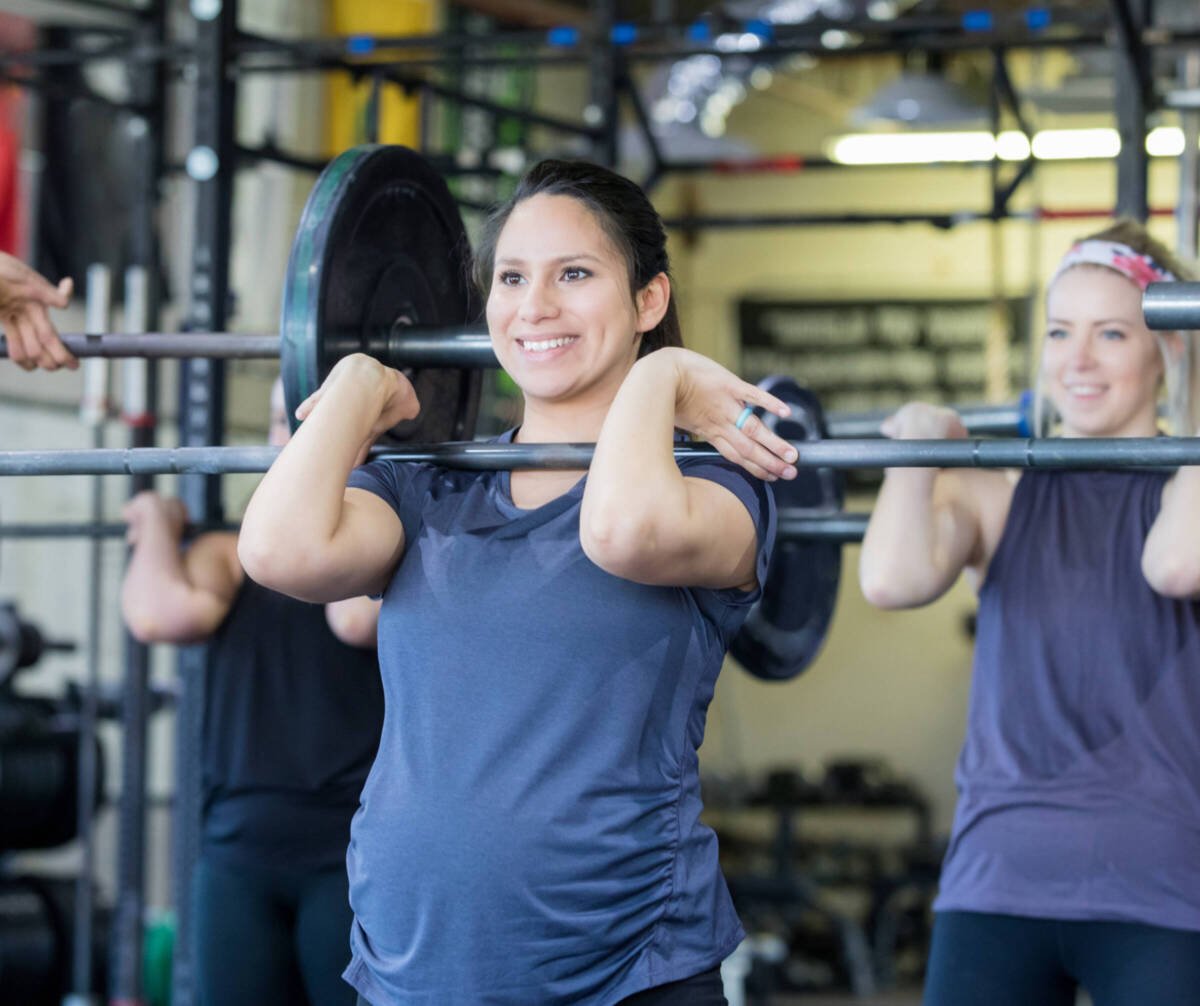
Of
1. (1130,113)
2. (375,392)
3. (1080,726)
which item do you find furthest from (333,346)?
(1130,113)

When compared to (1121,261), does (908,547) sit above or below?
below

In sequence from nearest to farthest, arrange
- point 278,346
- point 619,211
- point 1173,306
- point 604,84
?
point 1173,306 → point 619,211 → point 278,346 → point 604,84

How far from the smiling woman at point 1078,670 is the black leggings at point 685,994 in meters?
0.50

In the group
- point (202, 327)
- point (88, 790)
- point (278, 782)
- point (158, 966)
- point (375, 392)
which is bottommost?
point (158, 966)

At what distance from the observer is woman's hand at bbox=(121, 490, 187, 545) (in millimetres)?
2725

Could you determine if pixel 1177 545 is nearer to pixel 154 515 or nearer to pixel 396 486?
pixel 396 486

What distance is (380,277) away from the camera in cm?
202

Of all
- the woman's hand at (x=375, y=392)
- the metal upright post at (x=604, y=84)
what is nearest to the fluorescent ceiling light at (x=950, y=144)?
the metal upright post at (x=604, y=84)

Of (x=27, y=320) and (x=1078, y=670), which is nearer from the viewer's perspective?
(x=1078, y=670)

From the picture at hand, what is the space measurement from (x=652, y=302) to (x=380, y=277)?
48 centimetres

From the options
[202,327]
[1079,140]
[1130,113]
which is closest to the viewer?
[1130,113]

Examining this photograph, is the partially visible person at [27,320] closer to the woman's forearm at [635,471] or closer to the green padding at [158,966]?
the woman's forearm at [635,471]

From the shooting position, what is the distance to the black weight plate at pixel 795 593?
102 inches

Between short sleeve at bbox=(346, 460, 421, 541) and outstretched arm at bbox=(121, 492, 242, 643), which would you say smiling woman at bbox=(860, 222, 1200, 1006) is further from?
outstretched arm at bbox=(121, 492, 242, 643)
